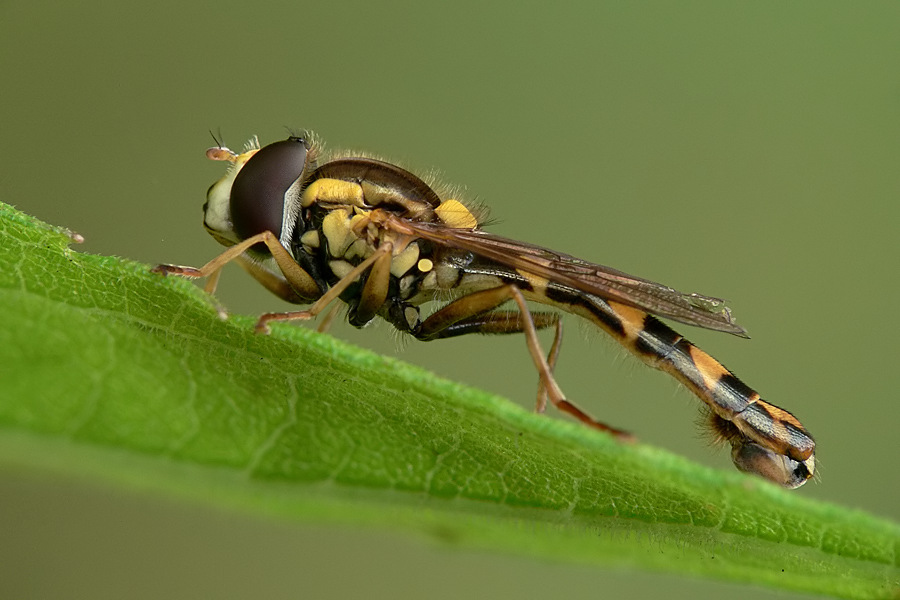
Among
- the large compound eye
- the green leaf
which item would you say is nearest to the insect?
the large compound eye

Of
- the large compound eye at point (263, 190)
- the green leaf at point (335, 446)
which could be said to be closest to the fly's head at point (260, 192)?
the large compound eye at point (263, 190)

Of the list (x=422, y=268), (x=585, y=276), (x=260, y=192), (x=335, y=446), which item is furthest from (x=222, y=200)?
(x=335, y=446)

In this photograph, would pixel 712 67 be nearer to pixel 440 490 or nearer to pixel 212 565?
pixel 212 565

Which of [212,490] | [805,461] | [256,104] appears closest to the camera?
[212,490]

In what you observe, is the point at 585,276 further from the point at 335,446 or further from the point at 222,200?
the point at 335,446

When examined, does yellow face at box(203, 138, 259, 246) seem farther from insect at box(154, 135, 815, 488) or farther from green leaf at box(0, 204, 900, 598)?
green leaf at box(0, 204, 900, 598)

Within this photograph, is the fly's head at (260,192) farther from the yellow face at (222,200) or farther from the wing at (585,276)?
the wing at (585,276)

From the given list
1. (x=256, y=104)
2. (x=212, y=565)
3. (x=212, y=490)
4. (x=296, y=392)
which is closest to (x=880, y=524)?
(x=296, y=392)

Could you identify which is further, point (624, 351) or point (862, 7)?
point (862, 7)
